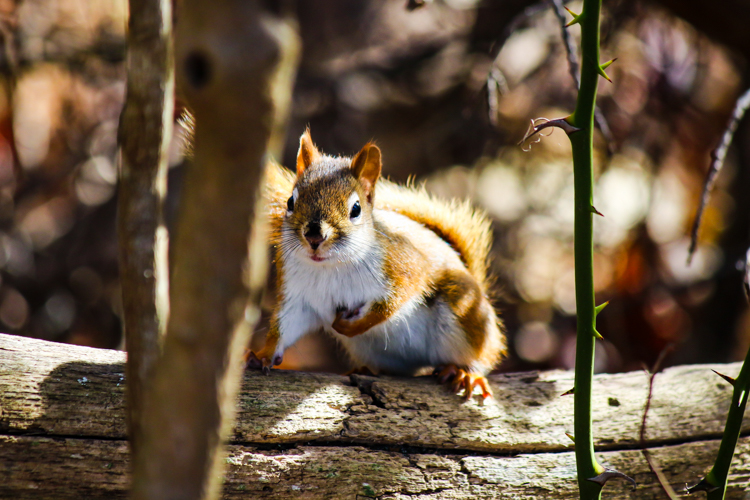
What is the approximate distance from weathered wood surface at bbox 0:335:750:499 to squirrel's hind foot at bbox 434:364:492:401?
A: 0.09 ft

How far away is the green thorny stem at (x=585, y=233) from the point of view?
2.66ft

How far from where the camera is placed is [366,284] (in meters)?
1.48

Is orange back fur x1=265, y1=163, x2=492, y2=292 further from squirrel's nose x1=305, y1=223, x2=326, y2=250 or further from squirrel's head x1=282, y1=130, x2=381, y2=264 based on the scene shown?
squirrel's nose x1=305, y1=223, x2=326, y2=250

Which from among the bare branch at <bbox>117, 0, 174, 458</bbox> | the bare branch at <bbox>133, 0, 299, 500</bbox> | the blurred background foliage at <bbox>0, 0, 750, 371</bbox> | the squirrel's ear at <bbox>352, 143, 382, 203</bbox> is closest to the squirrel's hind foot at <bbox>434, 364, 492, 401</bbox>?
the squirrel's ear at <bbox>352, 143, 382, 203</bbox>

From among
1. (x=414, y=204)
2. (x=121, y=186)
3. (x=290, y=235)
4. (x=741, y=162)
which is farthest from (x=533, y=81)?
(x=121, y=186)

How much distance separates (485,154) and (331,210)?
219 cm

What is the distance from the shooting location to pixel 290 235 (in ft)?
4.61

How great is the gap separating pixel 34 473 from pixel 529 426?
930 millimetres

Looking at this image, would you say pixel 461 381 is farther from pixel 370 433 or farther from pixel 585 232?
pixel 585 232

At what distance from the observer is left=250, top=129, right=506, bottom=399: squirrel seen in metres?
1.41

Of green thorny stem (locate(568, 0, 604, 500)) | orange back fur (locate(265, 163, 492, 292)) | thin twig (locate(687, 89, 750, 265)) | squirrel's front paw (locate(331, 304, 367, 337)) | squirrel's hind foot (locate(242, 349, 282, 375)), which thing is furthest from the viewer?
orange back fur (locate(265, 163, 492, 292))

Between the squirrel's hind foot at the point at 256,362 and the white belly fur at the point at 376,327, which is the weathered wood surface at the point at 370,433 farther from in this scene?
the white belly fur at the point at 376,327

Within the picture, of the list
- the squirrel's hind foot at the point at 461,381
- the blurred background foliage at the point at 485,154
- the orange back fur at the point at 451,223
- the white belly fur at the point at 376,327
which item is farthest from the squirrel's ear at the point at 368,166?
the blurred background foliage at the point at 485,154

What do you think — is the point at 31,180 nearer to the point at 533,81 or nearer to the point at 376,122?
the point at 376,122
